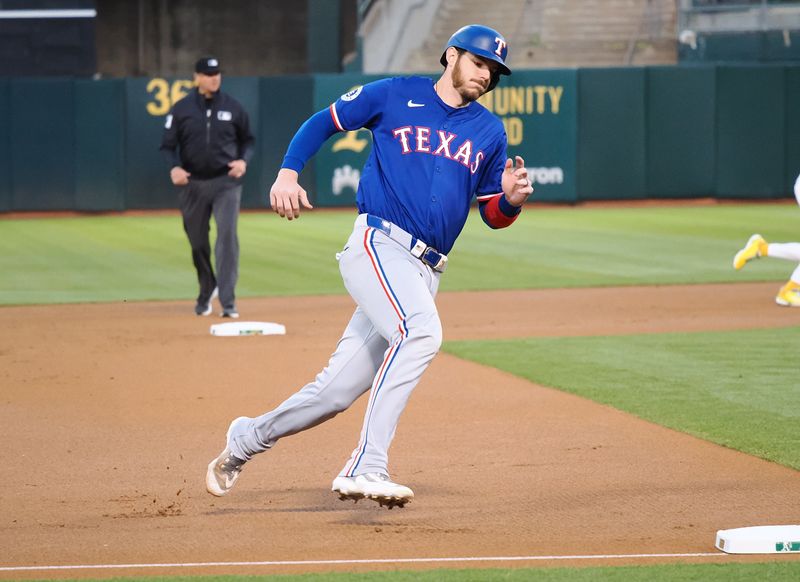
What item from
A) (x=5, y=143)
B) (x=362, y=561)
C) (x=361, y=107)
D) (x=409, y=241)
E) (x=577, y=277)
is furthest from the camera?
(x=5, y=143)

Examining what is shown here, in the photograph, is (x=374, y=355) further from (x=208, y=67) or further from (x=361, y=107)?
(x=208, y=67)

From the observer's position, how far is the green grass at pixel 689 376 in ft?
27.9

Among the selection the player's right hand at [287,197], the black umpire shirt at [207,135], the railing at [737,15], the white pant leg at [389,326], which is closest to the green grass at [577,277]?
the white pant leg at [389,326]

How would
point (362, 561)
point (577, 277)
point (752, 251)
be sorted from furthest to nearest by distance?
point (577, 277) → point (752, 251) → point (362, 561)

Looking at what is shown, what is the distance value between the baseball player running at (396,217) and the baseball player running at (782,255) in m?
8.06

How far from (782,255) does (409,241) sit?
8628 mm

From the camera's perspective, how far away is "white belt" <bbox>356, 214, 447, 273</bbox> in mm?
6281

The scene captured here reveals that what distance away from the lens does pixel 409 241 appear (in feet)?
20.6

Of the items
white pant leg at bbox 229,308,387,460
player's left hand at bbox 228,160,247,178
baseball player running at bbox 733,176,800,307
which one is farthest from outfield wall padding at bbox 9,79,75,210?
white pant leg at bbox 229,308,387,460

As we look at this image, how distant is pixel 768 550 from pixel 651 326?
25.1ft

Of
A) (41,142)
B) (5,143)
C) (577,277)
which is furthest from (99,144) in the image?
(577,277)

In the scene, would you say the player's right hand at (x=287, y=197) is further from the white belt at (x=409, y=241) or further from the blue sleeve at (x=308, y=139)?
the white belt at (x=409, y=241)

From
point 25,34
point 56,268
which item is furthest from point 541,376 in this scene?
point 25,34

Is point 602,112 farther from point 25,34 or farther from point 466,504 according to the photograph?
point 466,504
